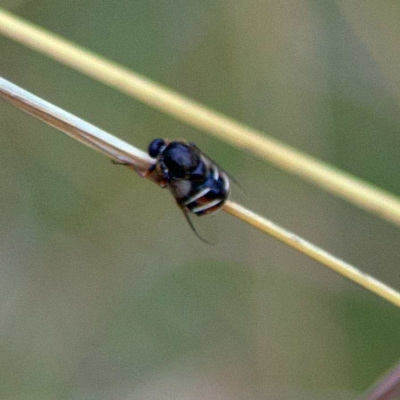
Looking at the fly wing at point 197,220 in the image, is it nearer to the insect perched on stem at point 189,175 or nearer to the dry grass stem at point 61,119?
the insect perched on stem at point 189,175

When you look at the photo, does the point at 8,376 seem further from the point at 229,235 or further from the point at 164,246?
the point at 229,235

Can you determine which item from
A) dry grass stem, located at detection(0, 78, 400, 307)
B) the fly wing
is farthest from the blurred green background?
dry grass stem, located at detection(0, 78, 400, 307)

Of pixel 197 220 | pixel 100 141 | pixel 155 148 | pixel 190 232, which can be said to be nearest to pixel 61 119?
pixel 100 141

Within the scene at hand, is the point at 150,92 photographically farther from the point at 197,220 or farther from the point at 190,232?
the point at 190,232

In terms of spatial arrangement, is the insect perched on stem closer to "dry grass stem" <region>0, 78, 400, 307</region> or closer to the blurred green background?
"dry grass stem" <region>0, 78, 400, 307</region>

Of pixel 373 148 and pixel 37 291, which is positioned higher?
pixel 373 148

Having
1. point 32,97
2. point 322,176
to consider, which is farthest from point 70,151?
point 322,176
